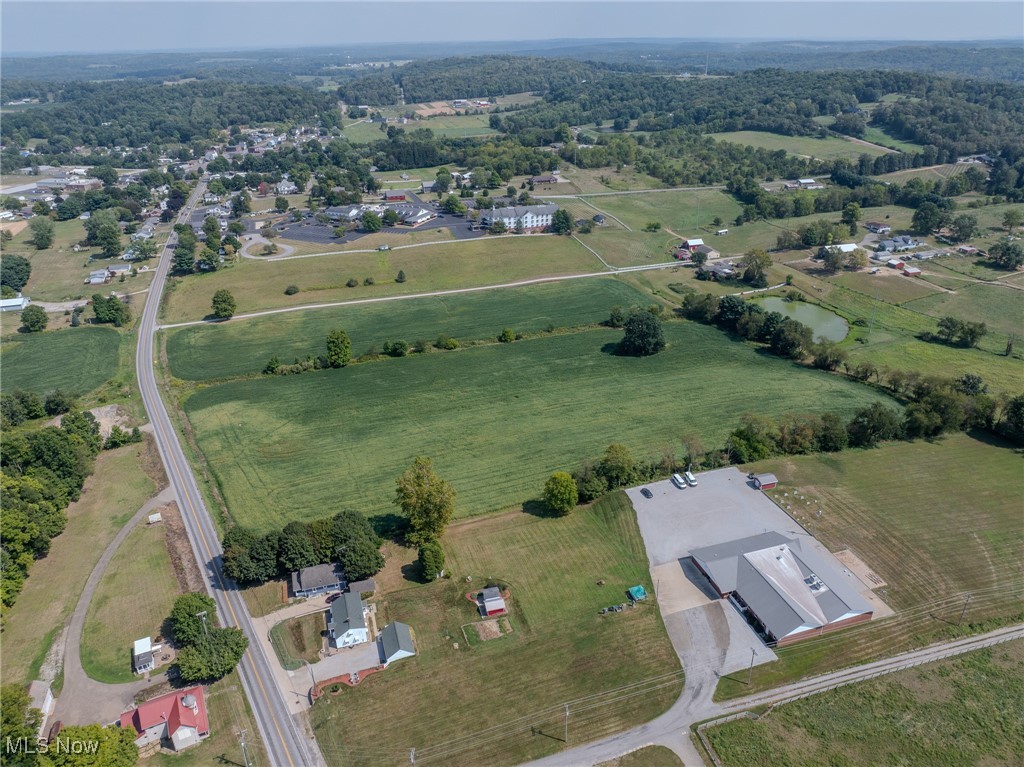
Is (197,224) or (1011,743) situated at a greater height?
(197,224)

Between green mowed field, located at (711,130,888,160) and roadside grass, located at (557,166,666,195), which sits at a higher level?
green mowed field, located at (711,130,888,160)

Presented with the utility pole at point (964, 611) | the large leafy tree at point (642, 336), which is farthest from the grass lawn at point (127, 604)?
the large leafy tree at point (642, 336)

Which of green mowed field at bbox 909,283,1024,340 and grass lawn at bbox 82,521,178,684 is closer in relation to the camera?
grass lawn at bbox 82,521,178,684

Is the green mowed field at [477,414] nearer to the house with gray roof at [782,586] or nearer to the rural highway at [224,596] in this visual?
the rural highway at [224,596]

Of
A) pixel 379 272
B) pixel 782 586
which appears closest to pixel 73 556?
pixel 782 586

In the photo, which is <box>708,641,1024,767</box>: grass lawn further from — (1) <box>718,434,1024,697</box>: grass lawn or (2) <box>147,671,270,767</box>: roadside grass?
(2) <box>147,671,270,767</box>: roadside grass

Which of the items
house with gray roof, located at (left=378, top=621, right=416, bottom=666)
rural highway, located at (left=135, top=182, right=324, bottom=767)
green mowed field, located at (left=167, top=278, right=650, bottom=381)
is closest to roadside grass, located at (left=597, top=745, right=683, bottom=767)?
house with gray roof, located at (left=378, top=621, right=416, bottom=666)

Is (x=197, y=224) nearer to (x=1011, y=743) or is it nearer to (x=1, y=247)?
(x=1, y=247)

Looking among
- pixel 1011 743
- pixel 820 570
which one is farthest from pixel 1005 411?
pixel 1011 743
